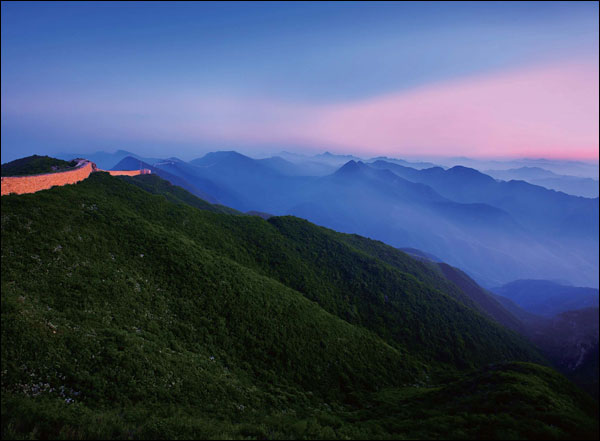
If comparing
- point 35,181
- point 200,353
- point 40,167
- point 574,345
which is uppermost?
point 40,167

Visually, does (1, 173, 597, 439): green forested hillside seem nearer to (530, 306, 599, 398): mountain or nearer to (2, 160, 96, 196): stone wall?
(2, 160, 96, 196): stone wall

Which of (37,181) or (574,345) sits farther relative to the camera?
(574,345)

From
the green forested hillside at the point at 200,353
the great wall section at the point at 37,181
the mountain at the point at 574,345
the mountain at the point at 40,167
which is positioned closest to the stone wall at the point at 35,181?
the great wall section at the point at 37,181

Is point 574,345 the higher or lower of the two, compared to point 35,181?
lower

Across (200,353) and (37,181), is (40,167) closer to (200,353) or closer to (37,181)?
(37,181)

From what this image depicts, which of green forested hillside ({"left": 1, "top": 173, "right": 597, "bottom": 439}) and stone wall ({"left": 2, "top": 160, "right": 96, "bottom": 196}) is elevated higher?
stone wall ({"left": 2, "top": 160, "right": 96, "bottom": 196})

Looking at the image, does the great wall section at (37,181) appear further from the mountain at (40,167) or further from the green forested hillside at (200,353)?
the mountain at (40,167)

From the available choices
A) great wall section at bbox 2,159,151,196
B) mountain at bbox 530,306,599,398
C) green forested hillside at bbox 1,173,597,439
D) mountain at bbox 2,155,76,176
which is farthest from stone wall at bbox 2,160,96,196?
mountain at bbox 530,306,599,398

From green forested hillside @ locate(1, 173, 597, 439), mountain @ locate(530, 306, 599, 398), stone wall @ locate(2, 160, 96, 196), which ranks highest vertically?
stone wall @ locate(2, 160, 96, 196)

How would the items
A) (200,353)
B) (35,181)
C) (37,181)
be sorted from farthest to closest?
(37,181) → (35,181) → (200,353)

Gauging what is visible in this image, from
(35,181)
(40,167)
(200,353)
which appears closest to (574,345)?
(200,353)
